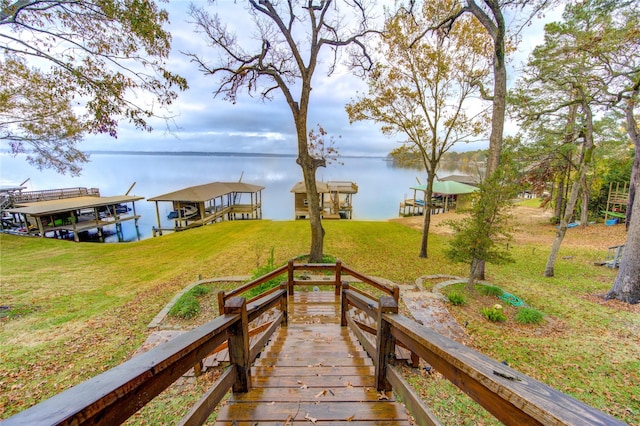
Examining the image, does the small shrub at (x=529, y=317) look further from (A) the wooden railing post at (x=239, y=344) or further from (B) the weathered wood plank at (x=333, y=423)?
(A) the wooden railing post at (x=239, y=344)

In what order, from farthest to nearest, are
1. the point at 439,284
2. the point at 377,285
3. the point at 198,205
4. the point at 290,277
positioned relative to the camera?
1. the point at 198,205
2. the point at 439,284
3. the point at 290,277
4. the point at 377,285

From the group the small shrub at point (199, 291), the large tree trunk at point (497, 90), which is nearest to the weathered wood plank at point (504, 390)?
the small shrub at point (199, 291)

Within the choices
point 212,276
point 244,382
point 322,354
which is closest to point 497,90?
point 322,354

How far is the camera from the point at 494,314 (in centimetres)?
629

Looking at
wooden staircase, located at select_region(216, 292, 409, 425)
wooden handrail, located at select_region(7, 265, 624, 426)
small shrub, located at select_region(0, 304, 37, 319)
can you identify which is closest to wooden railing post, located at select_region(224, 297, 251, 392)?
wooden handrail, located at select_region(7, 265, 624, 426)

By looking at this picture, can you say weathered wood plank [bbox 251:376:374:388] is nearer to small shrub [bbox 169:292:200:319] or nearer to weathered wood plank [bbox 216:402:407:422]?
weathered wood plank [bbox 216:402:407:422]

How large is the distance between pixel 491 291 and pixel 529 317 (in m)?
1.62

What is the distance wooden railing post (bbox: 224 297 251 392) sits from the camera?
214 centimetres

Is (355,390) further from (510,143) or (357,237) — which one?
(510,143)

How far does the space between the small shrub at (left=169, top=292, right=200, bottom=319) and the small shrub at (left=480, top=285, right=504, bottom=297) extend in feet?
27.0

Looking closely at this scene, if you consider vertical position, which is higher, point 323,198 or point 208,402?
point 208,402

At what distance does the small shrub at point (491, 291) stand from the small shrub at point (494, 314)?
1.33 meters

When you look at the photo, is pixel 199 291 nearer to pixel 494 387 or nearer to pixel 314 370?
pixel 314 370

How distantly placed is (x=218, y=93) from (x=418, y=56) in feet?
25.9
